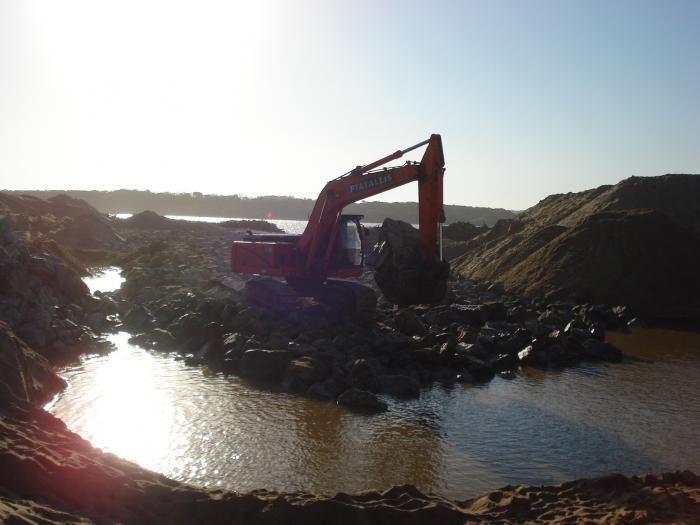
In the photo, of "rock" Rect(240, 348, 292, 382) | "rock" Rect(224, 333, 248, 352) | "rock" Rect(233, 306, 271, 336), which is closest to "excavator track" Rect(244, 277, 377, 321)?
"rock" Rect(233, 306, 271, 336)

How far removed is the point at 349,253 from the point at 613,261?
12.4 meters

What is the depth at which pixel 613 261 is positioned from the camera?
24594 mm

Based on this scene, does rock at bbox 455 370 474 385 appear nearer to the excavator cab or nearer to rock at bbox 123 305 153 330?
the excavator cab

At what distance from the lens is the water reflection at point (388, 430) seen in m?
8.24

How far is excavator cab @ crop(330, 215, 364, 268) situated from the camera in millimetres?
17781

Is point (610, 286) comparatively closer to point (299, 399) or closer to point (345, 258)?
point (345, 258)

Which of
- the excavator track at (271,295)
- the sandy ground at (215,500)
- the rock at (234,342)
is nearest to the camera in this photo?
the sandy ground at (215,500)

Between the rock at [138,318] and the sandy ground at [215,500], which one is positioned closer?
the sandy ground at [215,500]

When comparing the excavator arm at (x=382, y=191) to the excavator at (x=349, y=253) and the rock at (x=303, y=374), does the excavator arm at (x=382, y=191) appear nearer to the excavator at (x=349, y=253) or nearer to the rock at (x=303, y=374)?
the excavator at (x=349, y=253)

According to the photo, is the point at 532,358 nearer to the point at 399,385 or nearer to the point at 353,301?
the point at 399,385

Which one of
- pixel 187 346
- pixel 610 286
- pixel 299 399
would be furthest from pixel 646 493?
pixel 610 286

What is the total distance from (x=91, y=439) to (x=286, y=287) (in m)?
9.61

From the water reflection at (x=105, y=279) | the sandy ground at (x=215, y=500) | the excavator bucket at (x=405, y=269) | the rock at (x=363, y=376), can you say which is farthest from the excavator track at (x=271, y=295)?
the sandy ground at (x=215, y=500)

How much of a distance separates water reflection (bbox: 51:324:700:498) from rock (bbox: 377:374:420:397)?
0.23 m
